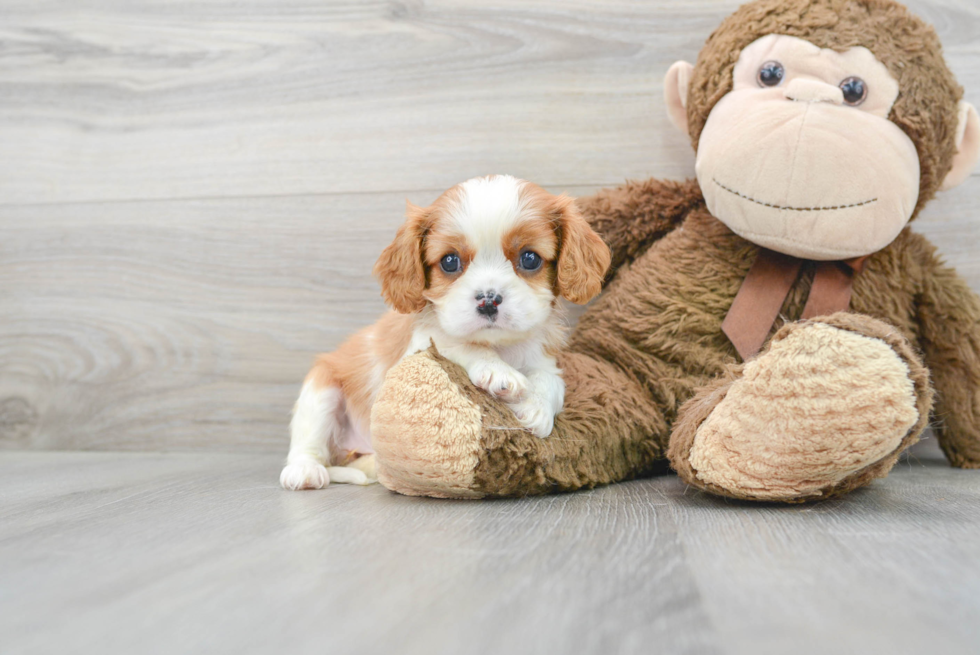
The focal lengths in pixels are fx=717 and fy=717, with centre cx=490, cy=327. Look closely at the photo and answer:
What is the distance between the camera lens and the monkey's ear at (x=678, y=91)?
132 centimetres

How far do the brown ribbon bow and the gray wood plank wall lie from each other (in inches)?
14.0

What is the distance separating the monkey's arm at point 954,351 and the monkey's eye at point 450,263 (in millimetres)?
832

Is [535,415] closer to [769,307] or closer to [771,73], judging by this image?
[769,307]

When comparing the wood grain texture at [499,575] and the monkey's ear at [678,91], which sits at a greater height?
the monkey's ear at [678,91]

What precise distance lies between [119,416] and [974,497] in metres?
1.68

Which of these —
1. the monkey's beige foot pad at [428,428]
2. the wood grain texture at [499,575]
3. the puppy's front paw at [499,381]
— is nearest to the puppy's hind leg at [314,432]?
the wood grain texture at [499,575]

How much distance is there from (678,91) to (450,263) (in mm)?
603

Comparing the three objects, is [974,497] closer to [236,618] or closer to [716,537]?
[716,537]

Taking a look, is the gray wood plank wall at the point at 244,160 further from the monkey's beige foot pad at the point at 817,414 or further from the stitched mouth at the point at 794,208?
the monkey's beige foot pad at the point at 817,414

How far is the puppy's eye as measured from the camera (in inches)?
41.6

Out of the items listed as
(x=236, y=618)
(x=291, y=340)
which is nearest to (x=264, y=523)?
(x=236, y=618)

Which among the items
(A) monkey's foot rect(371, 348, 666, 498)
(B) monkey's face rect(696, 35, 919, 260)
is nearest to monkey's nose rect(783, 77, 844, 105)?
(B) monkey's face rect(696, 35, 919, 260)

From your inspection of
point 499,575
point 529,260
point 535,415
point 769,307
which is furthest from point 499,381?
point 769,307

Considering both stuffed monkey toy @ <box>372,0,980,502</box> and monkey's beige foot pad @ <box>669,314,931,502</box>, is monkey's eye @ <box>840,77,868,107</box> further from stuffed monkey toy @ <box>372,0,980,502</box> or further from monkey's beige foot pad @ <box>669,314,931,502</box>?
monkey's beige foot pad @ <box>669,314,931,502</box>
